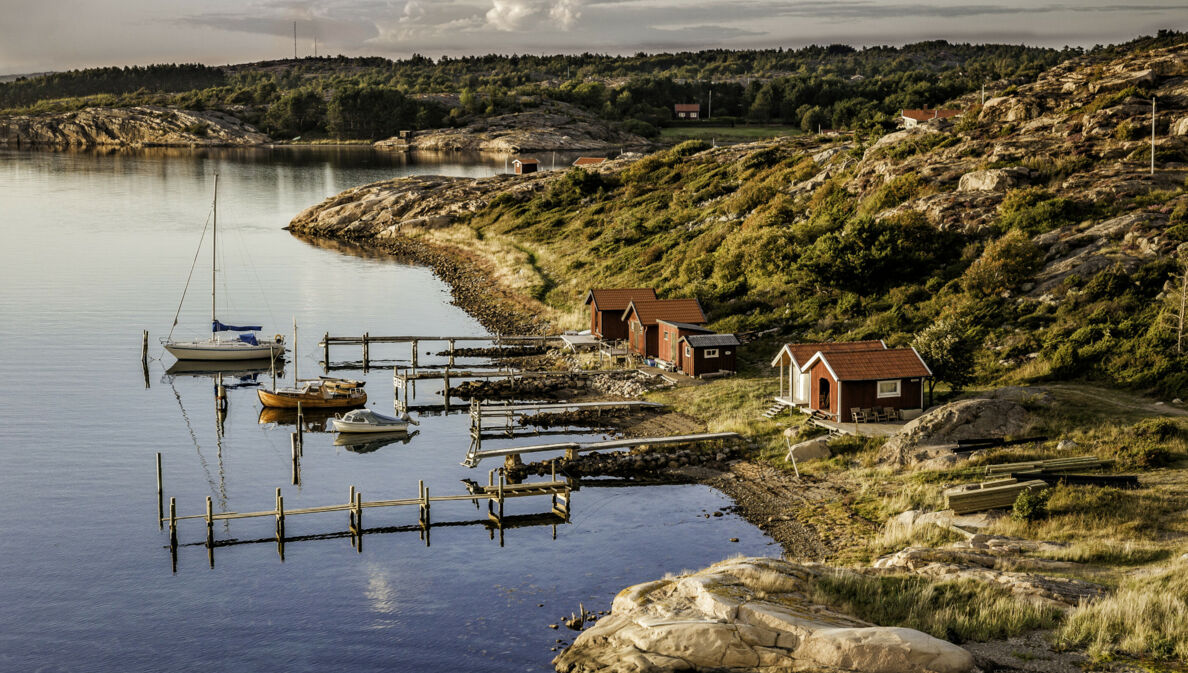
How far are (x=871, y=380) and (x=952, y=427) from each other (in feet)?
17.6

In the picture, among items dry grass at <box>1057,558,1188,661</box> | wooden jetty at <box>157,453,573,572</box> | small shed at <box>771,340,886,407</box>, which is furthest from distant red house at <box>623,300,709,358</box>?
dry grass at <box>1057,558,1188,661</box>

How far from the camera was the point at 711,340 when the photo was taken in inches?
2559

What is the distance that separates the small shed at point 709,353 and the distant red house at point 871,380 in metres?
11.4

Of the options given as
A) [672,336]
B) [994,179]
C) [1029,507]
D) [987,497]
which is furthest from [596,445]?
[994,179]

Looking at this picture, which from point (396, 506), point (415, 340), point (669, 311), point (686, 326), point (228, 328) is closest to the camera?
point (396, 506)

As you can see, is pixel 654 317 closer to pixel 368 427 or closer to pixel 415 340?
pixel 415 340

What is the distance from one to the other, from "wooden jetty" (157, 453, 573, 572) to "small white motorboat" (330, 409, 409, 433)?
33.7 ft

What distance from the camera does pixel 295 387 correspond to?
225ft

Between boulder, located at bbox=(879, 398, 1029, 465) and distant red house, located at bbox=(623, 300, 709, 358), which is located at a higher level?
distant red house, located at bbox=(623, 300, 709, 358)

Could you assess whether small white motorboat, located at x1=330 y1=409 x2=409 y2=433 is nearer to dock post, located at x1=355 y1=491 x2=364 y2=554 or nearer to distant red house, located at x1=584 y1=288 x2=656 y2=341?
dock post, located at x1=355 y1=491 x2=364 y2=554

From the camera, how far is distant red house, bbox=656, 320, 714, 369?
6700cm

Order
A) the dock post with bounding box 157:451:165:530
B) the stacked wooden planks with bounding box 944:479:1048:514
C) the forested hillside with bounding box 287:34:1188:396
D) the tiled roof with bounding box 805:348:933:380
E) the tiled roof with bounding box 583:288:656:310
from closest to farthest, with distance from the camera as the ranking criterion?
the stacked wooden planks with bounding box 944:479:1048:514 < the dock post with bounding box 157:451:165:530 < the tiled roof with bounding box 805:348:933:380 < the forested hillside with bounding box 287:34:1188:396 < the tiled roof with bounding box 583:288:656:310

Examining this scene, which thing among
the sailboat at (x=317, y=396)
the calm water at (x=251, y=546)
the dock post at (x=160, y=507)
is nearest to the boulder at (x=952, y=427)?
the calm water at (x=251, y=546)

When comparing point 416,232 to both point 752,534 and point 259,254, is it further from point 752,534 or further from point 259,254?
point 752,534
